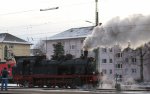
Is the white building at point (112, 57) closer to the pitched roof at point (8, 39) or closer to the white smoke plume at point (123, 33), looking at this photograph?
the pitched roof at point (8, 39)

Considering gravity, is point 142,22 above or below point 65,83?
above

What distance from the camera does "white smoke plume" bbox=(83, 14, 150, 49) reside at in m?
33.7

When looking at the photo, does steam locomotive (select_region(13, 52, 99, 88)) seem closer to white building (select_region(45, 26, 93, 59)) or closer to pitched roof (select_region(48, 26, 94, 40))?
pitched roof (select_region(48, 26, 94, 40))

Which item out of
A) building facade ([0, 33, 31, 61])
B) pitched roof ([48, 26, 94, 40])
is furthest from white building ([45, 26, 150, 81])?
building facade ([0, 33, 31, 61])

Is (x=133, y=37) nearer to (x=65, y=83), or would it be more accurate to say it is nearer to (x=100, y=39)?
(x=100, y=39)

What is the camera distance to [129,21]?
3456 centimetres

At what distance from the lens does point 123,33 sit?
35562 millimetres

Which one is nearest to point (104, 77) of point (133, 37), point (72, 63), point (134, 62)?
point (72, 63)

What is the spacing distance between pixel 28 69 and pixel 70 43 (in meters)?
62.9

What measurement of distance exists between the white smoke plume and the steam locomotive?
2.28m

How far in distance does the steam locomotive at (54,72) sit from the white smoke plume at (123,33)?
2279 mm

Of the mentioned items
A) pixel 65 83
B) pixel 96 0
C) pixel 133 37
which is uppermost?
pixel 96 0

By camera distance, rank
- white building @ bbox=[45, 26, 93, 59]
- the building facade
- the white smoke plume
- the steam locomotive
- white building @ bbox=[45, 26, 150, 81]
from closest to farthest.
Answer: the white smoke plume, the steam locomotive, white building @ bbox=[45, 26, 150, 81], white building @ bbox=[45, 26, 93, 59], the building facade

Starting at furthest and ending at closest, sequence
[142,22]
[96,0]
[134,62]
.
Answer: [134,62] → [96,0] → [142,22]
